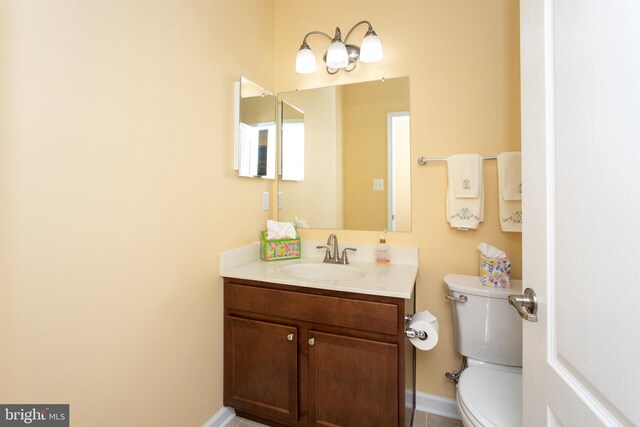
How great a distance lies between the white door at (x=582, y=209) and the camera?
47 centimetres

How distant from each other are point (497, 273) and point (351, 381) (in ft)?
2.76

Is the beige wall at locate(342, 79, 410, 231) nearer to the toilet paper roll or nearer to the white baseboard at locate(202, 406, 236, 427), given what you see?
the toilet paper roll

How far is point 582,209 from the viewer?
579 mm

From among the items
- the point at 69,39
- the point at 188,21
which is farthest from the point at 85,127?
the point at 188,21

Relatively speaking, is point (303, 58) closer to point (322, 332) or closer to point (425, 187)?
point (425, 187)

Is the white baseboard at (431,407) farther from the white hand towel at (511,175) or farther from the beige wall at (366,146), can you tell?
the white hand towel at (511,175)

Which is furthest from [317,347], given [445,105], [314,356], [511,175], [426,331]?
[445,105]

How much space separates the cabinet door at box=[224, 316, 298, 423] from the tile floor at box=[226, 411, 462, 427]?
0.10m

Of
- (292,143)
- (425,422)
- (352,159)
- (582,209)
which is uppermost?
(292,143)

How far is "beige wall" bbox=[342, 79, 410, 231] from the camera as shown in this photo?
1.79 m

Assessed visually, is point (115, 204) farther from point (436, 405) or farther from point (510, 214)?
point (436, 405)

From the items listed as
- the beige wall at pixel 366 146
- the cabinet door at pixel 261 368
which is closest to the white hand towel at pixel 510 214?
the beige wall at pixel 366 146

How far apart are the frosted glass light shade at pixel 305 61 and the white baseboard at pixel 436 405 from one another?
201 centimetres

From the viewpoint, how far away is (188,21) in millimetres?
1349
